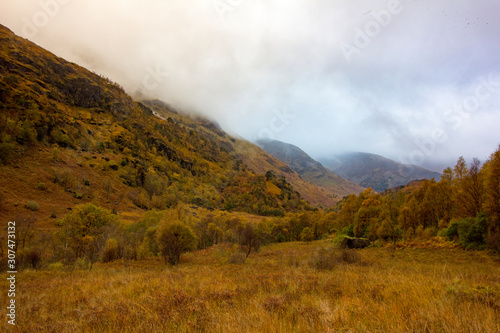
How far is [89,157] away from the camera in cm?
8531

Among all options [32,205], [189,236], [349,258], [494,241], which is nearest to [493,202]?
[494,241]

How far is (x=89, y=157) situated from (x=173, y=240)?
85.0m

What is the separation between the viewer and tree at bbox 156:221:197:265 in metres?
23.4

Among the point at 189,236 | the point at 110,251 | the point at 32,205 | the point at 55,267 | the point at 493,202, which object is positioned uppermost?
the point at 493,202

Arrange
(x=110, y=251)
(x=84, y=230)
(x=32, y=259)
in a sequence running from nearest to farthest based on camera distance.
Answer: (x=32, y=259), (x=110, y=251), (x=84, y=230)

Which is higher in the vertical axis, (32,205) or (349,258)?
(32,205)

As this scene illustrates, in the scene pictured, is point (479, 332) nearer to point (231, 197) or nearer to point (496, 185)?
point (496, 185)

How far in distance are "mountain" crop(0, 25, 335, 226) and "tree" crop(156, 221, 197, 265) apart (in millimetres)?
37315

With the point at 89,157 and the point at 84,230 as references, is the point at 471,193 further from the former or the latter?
the point at 89,157

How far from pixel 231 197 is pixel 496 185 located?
12400cm

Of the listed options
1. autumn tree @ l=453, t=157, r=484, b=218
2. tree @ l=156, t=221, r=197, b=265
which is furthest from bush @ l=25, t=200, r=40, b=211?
autumn tree @ l=453, t=157, r=484, b=218

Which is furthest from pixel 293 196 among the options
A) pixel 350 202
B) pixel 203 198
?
pixel 350 202

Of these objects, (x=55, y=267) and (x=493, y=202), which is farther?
(x=55, y=267)

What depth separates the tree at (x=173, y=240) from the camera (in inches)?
923
